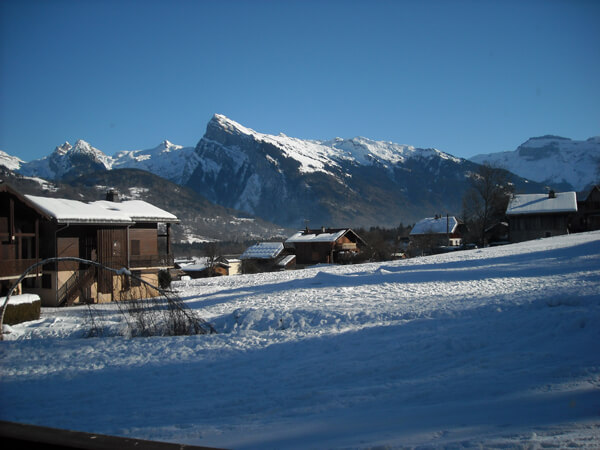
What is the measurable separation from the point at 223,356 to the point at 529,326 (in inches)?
286

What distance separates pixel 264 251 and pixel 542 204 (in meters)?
42.2

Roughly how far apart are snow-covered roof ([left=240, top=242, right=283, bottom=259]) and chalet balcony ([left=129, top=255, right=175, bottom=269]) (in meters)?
34.6

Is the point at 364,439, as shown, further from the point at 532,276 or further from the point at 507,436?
the point at 532,276

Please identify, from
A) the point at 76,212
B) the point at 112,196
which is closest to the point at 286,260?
the point at 112,196

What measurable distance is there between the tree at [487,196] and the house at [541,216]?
74.9 inches

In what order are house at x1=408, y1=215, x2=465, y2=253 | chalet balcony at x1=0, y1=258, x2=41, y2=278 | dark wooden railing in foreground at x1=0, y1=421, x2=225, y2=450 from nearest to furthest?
dark wooden railing in foreground at x1=0, y1=421, x2=225, y2=450 < chalet balcony at x1=0, y1=258, x2=41, y2=278 < house at x1=408, y1=215, x2=465, y2=253

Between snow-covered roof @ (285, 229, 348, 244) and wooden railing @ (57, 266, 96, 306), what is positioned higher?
snow-covered roof @ (285, 229, 348, 244)

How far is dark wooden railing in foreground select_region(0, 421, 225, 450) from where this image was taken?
267 cm

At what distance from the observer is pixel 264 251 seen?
250ft

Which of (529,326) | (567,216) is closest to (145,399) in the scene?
(529,326)

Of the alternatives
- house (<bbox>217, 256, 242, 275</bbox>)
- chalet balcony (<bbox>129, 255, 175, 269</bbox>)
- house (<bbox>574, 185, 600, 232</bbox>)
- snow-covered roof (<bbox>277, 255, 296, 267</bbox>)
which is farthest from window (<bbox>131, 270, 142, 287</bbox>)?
house (<bbox>574, 185, 600, 232</bbox>)

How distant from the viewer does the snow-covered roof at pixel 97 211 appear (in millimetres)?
32031

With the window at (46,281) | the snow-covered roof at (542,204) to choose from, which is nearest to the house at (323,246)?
the snow-covered roof at (542,204)

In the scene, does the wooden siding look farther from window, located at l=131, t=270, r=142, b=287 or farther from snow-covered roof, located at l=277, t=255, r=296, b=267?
window, located at l=131, t=270, r=142, b=287
